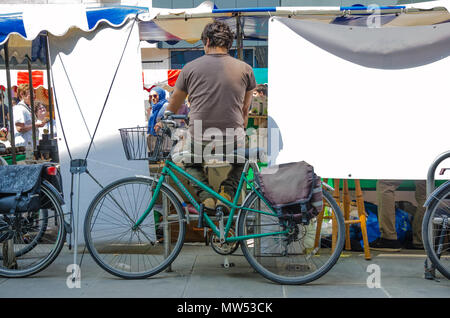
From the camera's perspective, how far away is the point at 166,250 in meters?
4.73

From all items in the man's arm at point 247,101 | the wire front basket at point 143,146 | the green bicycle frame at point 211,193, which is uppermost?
the man's arm at point 247,101

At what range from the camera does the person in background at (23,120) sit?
27.7 feet

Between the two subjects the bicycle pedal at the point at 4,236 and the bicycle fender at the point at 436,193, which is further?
the bicycle pedal at the point at 4,236

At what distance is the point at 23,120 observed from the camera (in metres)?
A: 8.47

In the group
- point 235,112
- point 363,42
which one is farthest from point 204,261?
point 363,42

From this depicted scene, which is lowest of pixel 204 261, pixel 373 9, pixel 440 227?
pixel 204 261

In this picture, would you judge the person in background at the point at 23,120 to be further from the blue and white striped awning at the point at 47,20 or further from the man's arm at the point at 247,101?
the man's arm at the point at 247,101

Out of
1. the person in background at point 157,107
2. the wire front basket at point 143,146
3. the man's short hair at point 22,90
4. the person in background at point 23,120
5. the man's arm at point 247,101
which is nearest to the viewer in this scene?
the wire front basket at point 143,146

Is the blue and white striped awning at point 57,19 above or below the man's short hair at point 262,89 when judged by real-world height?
above

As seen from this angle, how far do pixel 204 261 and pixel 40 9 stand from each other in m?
3.00

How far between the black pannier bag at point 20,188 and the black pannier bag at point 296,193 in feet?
6.49

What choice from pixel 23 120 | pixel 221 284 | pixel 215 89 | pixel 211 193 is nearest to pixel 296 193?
pixel 211 193

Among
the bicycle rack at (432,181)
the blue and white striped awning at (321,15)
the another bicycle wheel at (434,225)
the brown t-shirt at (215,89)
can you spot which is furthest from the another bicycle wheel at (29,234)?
the bicycle rack at (432,181)

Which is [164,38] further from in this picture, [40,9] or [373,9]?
[373,9]
